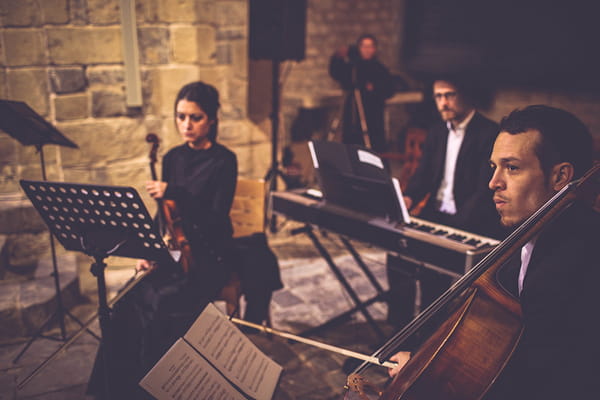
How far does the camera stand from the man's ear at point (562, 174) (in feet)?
5.25

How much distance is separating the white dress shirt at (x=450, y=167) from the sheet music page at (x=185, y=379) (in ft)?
6.30

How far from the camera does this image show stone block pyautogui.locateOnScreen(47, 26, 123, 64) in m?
3.73

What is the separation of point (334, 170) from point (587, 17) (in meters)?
4.68

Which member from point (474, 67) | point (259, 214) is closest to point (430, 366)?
point (259, 214)

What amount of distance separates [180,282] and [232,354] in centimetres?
86

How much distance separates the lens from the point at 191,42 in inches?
162

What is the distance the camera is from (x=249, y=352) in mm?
2076

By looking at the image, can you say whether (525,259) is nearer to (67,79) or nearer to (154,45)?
(154,45)

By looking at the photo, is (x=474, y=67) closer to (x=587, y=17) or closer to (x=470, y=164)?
(x=587, y=17)

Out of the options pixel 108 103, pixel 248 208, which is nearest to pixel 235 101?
pixel 108 103

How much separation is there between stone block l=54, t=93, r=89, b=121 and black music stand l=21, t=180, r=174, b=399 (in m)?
1.83

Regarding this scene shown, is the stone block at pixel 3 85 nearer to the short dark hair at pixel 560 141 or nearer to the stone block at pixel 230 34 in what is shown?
the stone block at pixel 230 34

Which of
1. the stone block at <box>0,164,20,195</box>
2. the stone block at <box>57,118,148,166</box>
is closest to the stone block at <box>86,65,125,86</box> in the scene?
the stone block at <box>57,118,148,166</box>

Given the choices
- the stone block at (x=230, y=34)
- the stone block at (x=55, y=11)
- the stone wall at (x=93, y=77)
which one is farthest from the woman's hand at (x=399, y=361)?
the stone block at (x=230, y=34)
